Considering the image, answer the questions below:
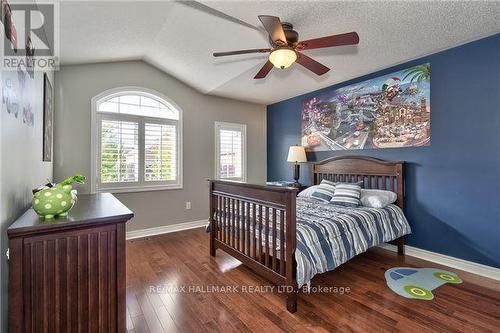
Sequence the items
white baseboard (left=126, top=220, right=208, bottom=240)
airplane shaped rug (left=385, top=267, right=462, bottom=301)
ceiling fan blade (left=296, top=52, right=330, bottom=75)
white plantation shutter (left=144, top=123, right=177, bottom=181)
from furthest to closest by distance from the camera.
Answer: white plantation shutter (left=144, top=123, right=177, bottom=181) < white baseboard (left=126, top=220, right=208, bottom=240) < ceiling fan blade (left=296, top=52, right=330, bottom=75) < airplane shaped rug (left=385, top=267, right=462, bottom=301)

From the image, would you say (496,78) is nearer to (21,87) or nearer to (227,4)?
(227,4)

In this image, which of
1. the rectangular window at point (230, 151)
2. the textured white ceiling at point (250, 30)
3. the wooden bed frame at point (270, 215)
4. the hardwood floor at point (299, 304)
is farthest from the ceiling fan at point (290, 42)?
the rectangular window at point (230, 151)

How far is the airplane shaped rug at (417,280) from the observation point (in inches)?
87.4

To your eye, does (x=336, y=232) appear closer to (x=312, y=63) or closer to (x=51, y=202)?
(x=312, y=63)

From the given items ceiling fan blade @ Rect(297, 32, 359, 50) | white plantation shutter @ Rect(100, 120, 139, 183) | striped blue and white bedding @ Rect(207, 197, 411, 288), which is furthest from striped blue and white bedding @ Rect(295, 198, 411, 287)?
white plantation shutter @ Rect(100, 120, 139, 183)

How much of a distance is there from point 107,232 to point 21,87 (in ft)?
3.56

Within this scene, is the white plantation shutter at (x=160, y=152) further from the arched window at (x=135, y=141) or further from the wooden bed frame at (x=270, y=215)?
the wooden bed frame at (x=270, y=215)

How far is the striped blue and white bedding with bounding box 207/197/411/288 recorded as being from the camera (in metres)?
2.03

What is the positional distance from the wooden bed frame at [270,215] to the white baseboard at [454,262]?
136 mm

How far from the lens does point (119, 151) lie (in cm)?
376

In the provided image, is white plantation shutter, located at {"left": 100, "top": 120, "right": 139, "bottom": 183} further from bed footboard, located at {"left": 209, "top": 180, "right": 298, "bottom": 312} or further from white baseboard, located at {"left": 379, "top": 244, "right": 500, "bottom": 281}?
white baseboard, located at {"left": 379, "top": 244, "right": 500, "bottom": 281}

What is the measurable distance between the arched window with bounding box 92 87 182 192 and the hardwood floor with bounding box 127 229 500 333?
1.46m

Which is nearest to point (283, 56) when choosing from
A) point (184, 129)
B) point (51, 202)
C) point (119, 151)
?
point (51, 202)

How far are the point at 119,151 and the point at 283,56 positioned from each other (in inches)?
116
